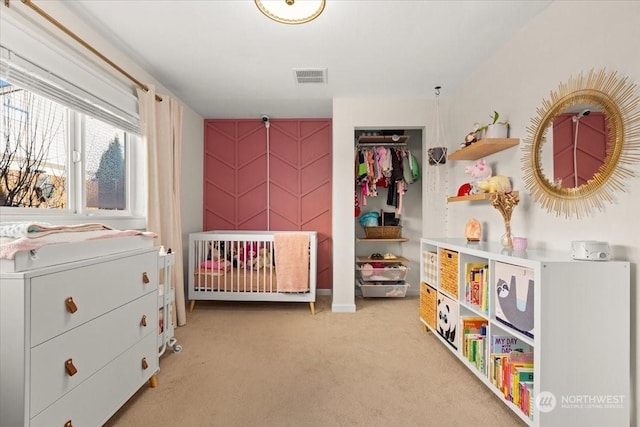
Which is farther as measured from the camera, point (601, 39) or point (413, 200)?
point (413, 200)

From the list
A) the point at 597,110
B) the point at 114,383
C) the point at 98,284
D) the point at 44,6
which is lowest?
the point at 114,383

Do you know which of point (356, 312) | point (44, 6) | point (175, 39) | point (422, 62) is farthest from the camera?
point (356, 312)

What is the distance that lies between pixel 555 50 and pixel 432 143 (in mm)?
1507

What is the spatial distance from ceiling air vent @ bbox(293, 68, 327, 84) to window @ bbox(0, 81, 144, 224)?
58.8 inches

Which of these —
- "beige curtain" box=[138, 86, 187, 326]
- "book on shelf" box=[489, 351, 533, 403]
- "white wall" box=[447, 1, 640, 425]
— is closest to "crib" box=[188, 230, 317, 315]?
"beige curtain" box=[138, 86, 187, 326]

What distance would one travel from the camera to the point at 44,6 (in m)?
1.61

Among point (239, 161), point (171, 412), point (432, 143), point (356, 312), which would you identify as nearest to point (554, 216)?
point (432, 143)

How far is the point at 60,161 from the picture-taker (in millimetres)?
1855

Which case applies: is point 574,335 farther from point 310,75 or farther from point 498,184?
point 310,75

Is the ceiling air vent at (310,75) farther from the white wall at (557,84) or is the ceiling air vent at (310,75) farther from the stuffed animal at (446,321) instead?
the stuffed animal at (446,321)

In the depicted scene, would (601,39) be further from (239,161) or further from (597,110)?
(239,161)

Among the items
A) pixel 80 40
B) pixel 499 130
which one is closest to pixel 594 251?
pixel 499 130

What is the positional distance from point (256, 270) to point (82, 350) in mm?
1894

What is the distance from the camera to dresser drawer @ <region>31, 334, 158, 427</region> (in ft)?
3.59
